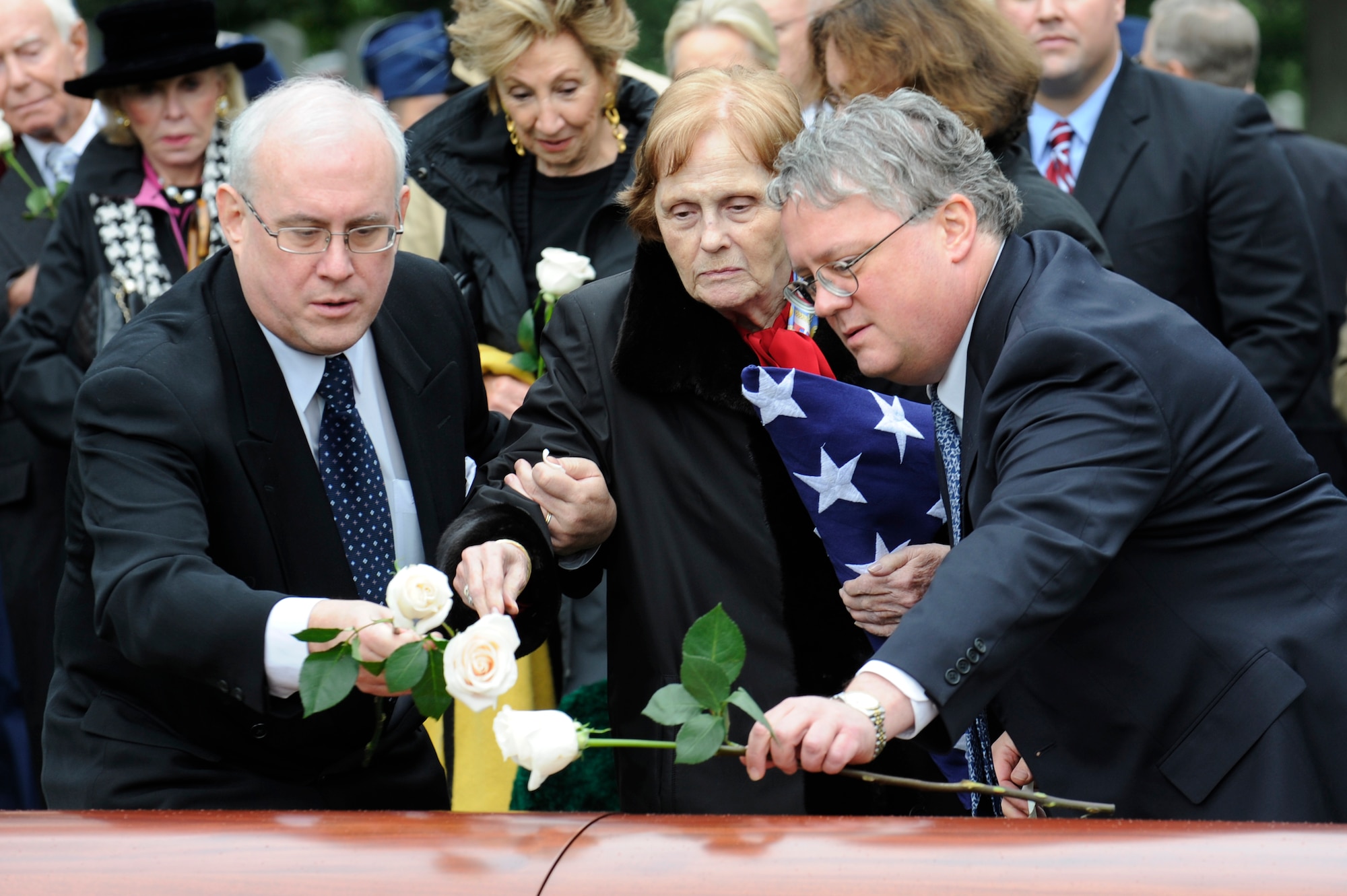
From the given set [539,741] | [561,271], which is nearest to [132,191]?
[561,271]

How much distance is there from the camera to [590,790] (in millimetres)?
4125

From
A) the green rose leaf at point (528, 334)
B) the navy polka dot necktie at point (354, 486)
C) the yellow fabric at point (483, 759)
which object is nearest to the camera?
the navy polka dot necktie at point (354, 486)

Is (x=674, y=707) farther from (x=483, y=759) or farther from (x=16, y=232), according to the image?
(x=16, y=232)

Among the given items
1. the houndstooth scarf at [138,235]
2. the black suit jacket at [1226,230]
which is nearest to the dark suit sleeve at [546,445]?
the houndstooth scarf at [138,235]

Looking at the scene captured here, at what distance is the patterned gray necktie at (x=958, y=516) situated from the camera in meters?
2.73

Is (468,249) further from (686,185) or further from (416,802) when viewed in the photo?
(416,802)

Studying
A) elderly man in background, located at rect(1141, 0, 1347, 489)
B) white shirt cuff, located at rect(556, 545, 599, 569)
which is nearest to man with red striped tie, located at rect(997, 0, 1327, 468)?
elderly man in background, located at rect(1141, 0, 1347, 489)

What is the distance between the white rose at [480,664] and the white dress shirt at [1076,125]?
3.12 meters

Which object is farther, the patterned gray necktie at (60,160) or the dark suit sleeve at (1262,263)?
the patterned gray necktie at (60,160)

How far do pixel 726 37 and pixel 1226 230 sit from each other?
5.60 ft

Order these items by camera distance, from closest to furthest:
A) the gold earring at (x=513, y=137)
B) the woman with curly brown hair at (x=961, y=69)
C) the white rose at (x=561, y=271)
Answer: the woman with curly brown hair at (x=961, y=69)
the white rose at (x=561, y=271)
the gold earring at (x=513, y=137)

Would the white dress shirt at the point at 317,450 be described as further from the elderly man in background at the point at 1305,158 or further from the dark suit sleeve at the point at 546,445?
the elderly man in background at the point at 1305,158

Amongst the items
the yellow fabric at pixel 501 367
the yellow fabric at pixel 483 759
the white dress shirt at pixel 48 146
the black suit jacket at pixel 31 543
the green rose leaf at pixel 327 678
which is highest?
the white dress shirt at pixel 48 146

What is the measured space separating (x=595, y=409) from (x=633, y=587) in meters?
0.37
